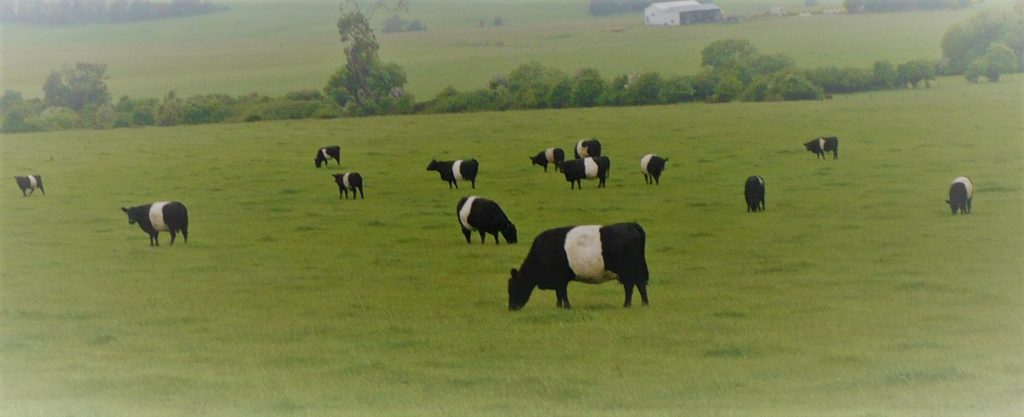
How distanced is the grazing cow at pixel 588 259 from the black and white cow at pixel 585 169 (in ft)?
36.9

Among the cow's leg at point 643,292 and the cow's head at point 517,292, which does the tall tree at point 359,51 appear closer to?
the cow's head at point 517,292

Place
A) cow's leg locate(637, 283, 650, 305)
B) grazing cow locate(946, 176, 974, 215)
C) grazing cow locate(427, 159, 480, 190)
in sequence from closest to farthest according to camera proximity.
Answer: cow's leg locate(637, 283, 650, 305)
grazing cow locate(946, 176, 974, 215)
grazing cow locate(427, 159, 480, 190)

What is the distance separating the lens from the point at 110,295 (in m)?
14.2

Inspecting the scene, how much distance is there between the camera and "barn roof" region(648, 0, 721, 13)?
32006 mm

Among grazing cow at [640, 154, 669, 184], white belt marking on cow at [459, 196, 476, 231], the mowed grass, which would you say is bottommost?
the mowed grass

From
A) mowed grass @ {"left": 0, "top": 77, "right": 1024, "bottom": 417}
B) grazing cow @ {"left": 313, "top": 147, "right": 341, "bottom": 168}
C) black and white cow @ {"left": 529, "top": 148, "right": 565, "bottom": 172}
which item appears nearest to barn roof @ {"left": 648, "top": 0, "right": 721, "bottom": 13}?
mowed grass @ {"left": 0, "top": 77, "right": 1024, "bottom": 417}

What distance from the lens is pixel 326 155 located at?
2809 cm

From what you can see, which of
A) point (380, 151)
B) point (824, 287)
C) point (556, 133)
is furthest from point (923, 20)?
point (824, 287)

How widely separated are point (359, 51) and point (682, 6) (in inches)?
326

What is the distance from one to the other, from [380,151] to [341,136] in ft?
6.73

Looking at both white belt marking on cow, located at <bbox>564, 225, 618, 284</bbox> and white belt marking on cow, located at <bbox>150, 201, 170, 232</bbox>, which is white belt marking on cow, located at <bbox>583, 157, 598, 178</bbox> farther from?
white belt marking on cow, located at <bbox>564, 225, 618, 284</bbox>

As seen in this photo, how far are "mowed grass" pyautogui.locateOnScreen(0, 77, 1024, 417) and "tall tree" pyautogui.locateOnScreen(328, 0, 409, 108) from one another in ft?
18.3

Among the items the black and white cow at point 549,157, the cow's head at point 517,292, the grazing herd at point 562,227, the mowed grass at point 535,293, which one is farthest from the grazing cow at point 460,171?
the cow's head at point 517,292

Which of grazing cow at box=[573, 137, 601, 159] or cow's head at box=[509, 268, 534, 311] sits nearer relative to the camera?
cow's head at box=[509, 268, 534, 311]
